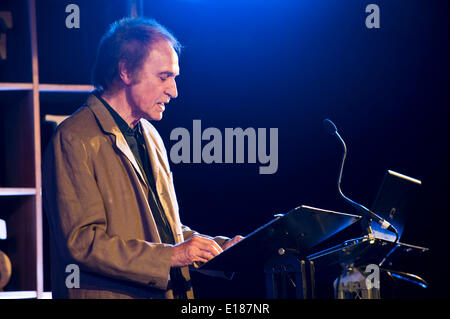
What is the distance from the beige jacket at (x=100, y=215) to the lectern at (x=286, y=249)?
29cm

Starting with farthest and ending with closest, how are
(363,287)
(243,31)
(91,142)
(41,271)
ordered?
(243,31) < (41,271) < (363,287) < (91,142)

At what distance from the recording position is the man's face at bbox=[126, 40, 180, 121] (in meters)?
2.19

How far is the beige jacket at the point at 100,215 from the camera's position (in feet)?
6.25

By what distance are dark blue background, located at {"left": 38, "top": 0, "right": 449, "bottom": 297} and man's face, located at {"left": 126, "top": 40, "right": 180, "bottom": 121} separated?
870mm

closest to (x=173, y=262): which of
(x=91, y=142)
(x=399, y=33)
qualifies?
(x=91, y=142)

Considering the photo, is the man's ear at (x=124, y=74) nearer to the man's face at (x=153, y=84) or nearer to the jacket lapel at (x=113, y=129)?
the man's face at (x=153, y=84)

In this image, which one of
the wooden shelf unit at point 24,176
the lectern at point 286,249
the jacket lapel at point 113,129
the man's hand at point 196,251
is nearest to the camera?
the lectern at point 286,249

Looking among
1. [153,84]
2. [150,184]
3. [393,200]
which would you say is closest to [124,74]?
[153,84]


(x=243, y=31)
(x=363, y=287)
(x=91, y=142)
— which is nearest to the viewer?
(x=91, y=142)

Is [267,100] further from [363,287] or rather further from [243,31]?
[363,287]

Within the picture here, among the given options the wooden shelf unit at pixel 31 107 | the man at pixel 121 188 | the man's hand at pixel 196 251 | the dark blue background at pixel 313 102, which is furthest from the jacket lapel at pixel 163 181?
the dark blue background at pixel 313 102

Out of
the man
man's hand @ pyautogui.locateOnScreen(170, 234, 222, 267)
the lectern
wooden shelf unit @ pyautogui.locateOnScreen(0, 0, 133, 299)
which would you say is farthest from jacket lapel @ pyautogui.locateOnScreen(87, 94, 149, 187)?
wooden shelf unit @ pyautogui.locateOnScreen(0, 0, 133, 299)

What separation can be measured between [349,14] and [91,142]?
1922mm
